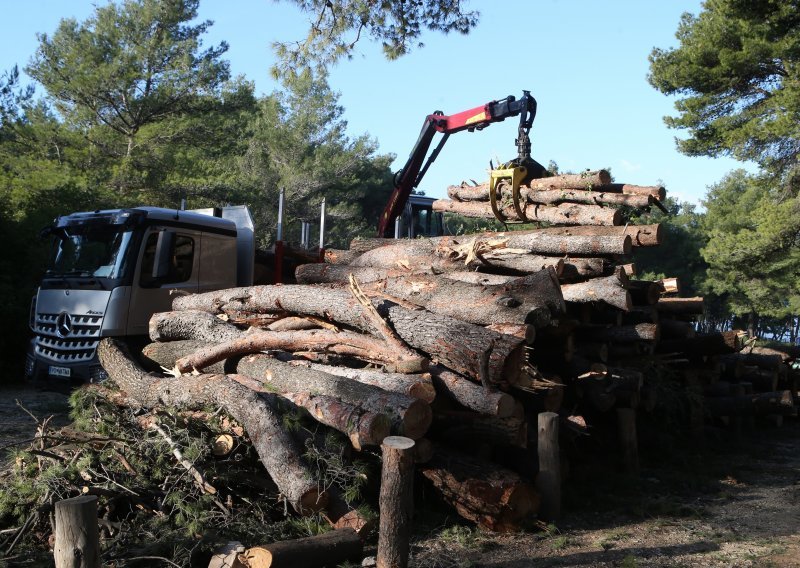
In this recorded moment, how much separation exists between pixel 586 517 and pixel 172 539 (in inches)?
147

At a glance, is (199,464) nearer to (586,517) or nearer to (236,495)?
(236,495)

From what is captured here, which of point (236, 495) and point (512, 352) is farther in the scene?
point (512, 352)

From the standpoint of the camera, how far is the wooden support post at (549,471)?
6.49 m

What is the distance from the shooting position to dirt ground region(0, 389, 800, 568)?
5.61 metres

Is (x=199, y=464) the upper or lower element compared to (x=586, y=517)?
upper

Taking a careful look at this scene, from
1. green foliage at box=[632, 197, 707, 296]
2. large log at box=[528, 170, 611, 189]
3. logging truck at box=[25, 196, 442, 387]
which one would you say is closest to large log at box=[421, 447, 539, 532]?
large log at box=[528, 170, 611, 189]

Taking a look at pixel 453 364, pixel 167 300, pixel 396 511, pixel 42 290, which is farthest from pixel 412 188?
pixel 396 511

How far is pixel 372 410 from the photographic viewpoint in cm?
599

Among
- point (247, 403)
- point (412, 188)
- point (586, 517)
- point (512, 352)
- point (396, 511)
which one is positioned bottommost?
point (586, 517)

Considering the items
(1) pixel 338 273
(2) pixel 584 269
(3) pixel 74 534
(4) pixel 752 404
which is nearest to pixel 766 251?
(4) pixel 752 404

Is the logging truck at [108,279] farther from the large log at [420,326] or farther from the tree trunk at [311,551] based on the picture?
the tree trunk at [311,551]

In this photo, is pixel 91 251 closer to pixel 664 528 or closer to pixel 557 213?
pixel 557 213

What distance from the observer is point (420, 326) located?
7.17 meters

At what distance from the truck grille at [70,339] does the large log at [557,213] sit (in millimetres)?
5949
